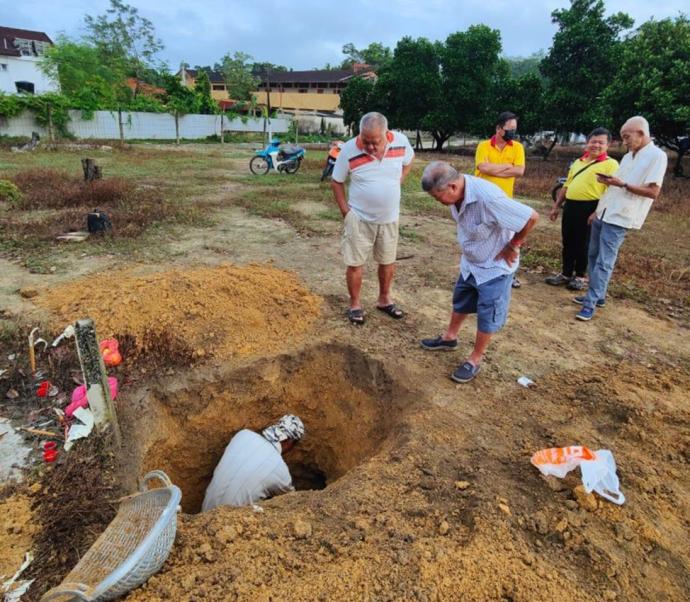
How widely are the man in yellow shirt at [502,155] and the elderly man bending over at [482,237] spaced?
1.63 meters

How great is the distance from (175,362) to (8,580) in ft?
5.35

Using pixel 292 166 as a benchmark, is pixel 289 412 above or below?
below

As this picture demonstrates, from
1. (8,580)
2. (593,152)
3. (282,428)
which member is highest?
(593,152)

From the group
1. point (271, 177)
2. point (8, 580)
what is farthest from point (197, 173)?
point (8, 580)

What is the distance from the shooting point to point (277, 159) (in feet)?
41.2

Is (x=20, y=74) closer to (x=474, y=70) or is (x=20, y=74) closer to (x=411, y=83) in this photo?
(x=411, y=83)

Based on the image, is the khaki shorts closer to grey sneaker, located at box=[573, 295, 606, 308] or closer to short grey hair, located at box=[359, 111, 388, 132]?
short grey hair, located at box=[359, 111, 388, 132]

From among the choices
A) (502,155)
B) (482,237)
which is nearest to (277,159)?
(502,155)

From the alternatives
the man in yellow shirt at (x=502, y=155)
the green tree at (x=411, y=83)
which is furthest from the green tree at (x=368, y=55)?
the man in yellow shirt at (x=502, y=155)

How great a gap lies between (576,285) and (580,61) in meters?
18.3

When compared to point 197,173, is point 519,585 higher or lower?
lower

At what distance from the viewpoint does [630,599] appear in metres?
1.63

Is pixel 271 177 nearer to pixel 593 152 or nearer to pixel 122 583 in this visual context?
pixel 593 152

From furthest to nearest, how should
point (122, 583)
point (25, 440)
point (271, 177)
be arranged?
Result: point (271, 177) < point (25, 440) < point (122, 583)
